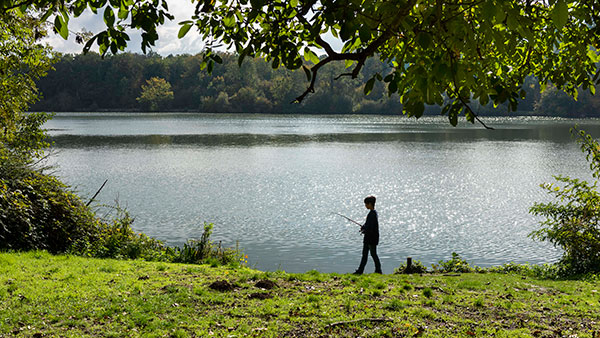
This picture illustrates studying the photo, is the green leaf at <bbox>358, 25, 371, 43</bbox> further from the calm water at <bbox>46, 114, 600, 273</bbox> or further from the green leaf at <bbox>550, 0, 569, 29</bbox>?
the calm water at <bbox>46, 114, 600, 273</bbox>

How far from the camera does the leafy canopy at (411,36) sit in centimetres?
365

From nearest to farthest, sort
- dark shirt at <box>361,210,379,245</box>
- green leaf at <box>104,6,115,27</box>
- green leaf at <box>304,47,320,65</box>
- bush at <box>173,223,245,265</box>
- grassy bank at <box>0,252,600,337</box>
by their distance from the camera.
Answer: green leaf at <box>104,6,115,27</box>
green leaf at <box>304,47,320,65</box>
grassy bank at <box>0,252,600,337</box>
dark shirt at <box>361,210,379,245</box>
bush at <box>173,223,245,265</box>

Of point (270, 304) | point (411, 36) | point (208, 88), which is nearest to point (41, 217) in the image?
point (270, 304)

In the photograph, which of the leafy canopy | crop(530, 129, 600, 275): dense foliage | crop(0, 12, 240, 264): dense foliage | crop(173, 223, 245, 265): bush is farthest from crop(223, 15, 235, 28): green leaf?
crop(530, 129, 600, 275): dense foliage

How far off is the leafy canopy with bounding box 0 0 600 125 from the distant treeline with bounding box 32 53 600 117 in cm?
12335

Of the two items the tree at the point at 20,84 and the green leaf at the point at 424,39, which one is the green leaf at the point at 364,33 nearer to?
the green leaf at the point at 424,39

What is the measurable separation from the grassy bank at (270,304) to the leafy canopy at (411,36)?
291cm

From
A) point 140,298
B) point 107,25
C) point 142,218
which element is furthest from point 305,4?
point 142,218

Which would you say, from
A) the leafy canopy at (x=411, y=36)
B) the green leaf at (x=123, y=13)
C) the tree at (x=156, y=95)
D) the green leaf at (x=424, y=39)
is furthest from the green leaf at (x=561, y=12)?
the tree at (x=156, y=95)

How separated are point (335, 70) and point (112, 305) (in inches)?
5363

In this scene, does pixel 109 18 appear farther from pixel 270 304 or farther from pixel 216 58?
pixel 270 304

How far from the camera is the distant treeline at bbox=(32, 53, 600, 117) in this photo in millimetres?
134000

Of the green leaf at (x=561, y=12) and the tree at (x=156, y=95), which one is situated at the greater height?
the tree at (x=156, y=95)

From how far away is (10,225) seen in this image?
430 inches
